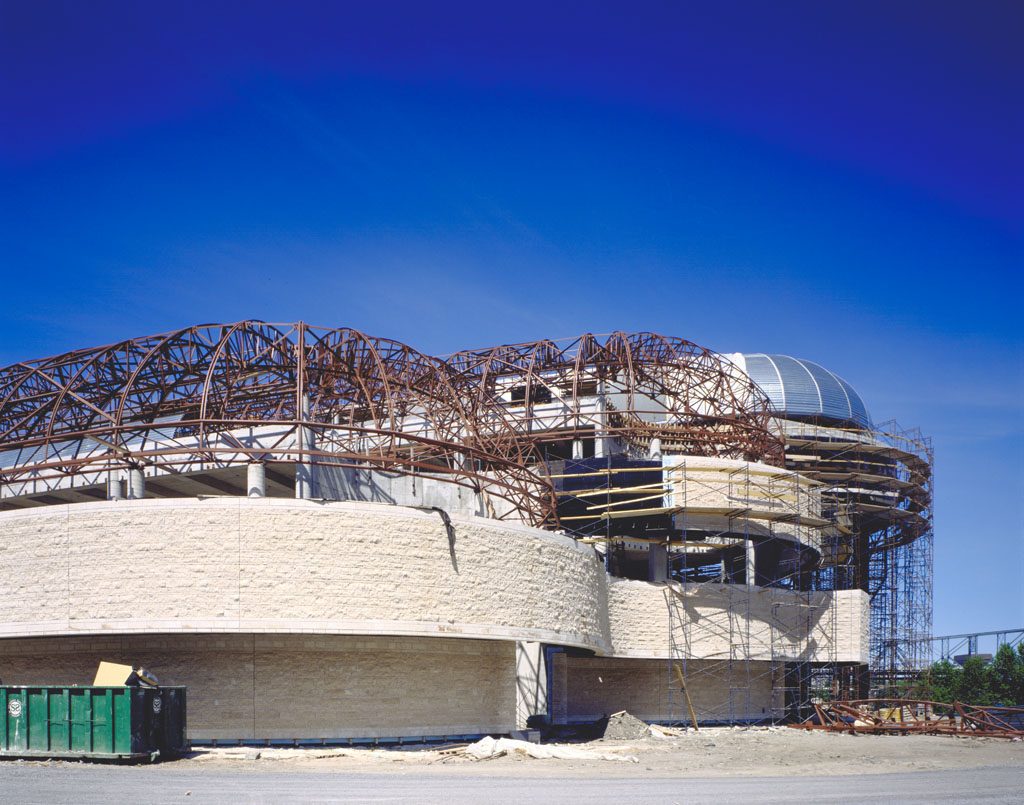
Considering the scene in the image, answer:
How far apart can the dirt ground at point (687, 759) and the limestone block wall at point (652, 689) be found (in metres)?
8.03

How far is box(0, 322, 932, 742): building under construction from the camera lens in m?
30.8

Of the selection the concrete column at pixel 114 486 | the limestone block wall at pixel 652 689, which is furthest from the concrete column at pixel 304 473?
the limestone block wall at pixel 652 689

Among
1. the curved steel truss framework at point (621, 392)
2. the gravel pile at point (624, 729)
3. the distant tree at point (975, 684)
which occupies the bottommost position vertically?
the distant tree at point (975, 684)

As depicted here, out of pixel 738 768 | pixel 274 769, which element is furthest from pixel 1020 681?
pixel 274 769

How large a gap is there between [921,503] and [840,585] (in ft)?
22.1

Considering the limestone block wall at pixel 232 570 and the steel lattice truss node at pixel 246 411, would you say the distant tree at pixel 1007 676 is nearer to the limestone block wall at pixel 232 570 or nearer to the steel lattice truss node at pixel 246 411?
the steel lattice truss node at pixel 246 411

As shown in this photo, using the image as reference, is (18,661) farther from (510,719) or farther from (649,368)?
(649,368)

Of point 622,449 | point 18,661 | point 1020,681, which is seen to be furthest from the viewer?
point 1020,681

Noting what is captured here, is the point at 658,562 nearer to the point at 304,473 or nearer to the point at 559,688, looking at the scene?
the point at 559,688

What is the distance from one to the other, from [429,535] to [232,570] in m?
5.49

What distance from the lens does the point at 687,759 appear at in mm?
29891

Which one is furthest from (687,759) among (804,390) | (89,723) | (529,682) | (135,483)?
(804,390)

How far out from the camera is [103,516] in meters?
30.8

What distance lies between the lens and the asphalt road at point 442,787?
Answer: 19312 mm
